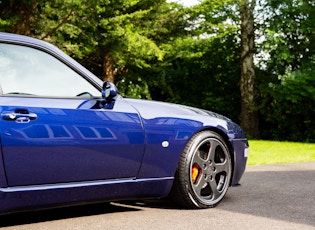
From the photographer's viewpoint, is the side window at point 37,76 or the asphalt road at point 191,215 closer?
the side window at point 37,76

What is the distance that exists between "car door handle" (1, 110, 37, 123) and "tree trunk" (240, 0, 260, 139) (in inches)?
733

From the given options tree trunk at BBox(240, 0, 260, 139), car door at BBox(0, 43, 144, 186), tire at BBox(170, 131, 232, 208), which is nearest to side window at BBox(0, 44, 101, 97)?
car door at BBox(0, 43, 144, 186)

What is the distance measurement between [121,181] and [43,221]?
0.66 metres

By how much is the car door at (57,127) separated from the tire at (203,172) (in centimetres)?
49

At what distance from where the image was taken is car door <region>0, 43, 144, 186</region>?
3.77m

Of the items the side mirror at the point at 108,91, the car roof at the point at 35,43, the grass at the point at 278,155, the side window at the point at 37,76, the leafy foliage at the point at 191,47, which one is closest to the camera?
the side window at the point at 37,76

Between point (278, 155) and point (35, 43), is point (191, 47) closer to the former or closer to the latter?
point (278, 155)

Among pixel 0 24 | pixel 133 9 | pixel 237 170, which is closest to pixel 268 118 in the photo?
pixel 133 9

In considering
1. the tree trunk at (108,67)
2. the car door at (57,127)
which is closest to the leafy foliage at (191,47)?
the tree trunk at (108,67)

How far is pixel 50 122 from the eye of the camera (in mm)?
3887

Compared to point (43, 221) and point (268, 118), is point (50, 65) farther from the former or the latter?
point (268, 118)

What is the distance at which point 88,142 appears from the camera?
4.08m

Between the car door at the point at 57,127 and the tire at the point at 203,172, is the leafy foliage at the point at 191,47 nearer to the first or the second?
the tire at the point at 203,172

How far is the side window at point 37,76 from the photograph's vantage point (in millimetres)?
3963
